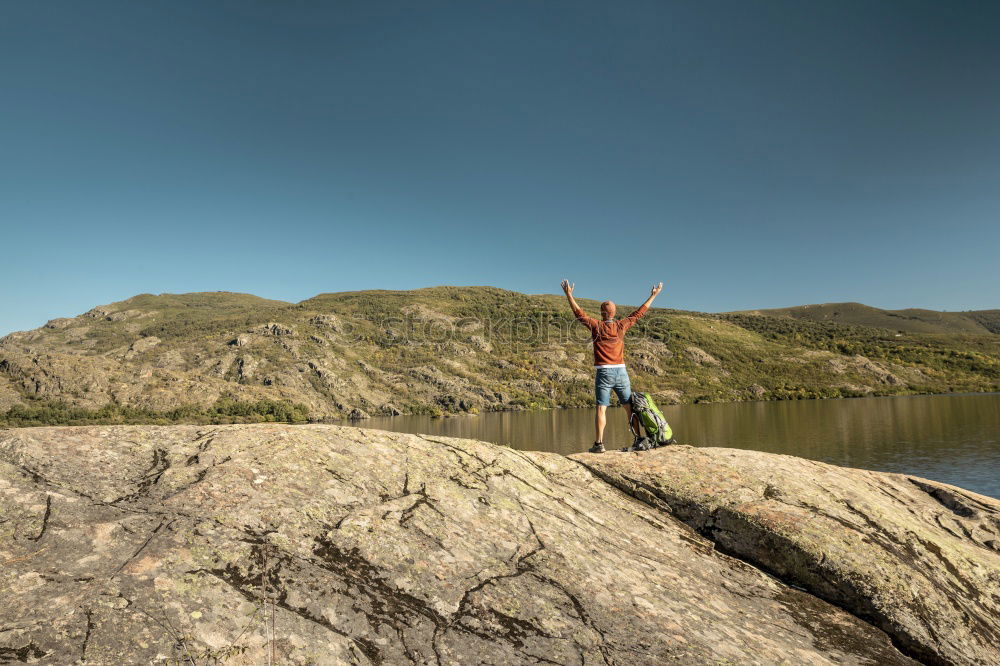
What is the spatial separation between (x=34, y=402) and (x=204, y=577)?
456 feet

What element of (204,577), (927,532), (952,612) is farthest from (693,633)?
(927,532)

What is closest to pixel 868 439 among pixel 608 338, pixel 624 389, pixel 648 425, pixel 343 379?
pixel 648 425

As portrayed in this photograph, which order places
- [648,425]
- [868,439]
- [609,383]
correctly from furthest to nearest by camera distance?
[868,439], [609,383], [648,425]

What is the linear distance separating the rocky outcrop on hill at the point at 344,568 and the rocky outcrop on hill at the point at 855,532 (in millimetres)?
236

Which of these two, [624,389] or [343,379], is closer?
[624,389]

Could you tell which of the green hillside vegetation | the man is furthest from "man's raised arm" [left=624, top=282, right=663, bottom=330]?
the green hillside vegetation

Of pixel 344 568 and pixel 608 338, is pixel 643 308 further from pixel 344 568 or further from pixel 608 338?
pixel 344 568

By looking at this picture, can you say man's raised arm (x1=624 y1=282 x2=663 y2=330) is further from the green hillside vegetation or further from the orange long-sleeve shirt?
the green hillside vegetation

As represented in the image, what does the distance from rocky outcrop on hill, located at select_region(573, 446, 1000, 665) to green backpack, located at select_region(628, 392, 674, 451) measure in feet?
1.46

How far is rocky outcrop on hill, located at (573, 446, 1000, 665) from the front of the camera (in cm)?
657

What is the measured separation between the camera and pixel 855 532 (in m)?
7.69

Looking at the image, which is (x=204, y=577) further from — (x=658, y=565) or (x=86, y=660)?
(x=658, y=565)

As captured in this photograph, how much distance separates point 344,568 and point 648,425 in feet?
25.8

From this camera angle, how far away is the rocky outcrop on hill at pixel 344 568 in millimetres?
3998
